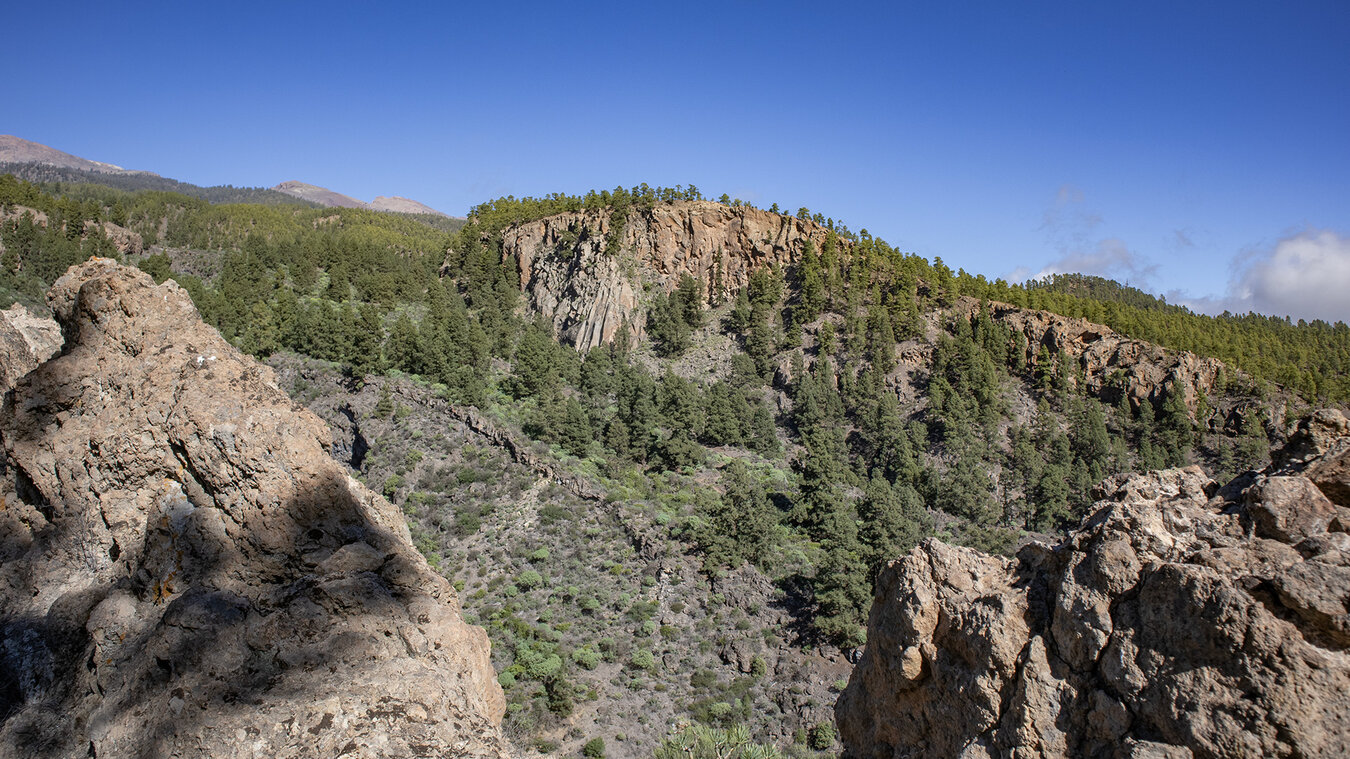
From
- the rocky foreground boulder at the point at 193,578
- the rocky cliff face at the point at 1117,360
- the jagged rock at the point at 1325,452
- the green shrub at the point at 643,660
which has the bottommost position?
the green shrub at the point at 643,660

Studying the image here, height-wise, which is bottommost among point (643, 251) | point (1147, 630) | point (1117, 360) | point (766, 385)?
point (766, 385)

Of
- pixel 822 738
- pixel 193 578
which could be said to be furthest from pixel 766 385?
pixel 193 578

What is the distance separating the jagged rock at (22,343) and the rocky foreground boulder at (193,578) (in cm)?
179

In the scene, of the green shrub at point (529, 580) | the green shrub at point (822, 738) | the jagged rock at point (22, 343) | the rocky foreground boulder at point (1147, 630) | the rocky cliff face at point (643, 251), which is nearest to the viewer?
the rocky foreground boulder at point (1147, 630)

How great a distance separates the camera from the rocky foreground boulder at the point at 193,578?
6625mm

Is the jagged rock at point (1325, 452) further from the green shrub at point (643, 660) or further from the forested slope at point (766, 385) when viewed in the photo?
the green shrub at point (643, 660)

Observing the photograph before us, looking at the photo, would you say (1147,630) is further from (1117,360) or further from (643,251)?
(1117,360)

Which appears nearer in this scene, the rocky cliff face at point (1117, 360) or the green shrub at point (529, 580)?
the green shrub at point (529, 580)

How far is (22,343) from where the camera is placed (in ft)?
36.5

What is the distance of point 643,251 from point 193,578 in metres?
84.0

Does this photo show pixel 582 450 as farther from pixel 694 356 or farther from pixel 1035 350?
pixel 1035 350

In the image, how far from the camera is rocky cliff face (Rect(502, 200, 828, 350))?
84.8 metres

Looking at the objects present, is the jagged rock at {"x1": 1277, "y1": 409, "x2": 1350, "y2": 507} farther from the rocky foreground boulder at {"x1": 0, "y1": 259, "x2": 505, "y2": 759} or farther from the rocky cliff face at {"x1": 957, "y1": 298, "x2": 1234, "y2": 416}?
the rocky cliff face at {"x1": 957, "y1": 298, "x2": 1234, "y2": 416}

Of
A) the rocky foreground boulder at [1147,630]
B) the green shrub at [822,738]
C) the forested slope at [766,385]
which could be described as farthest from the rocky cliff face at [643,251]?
the rocky foreground boulder at [1147,630]
